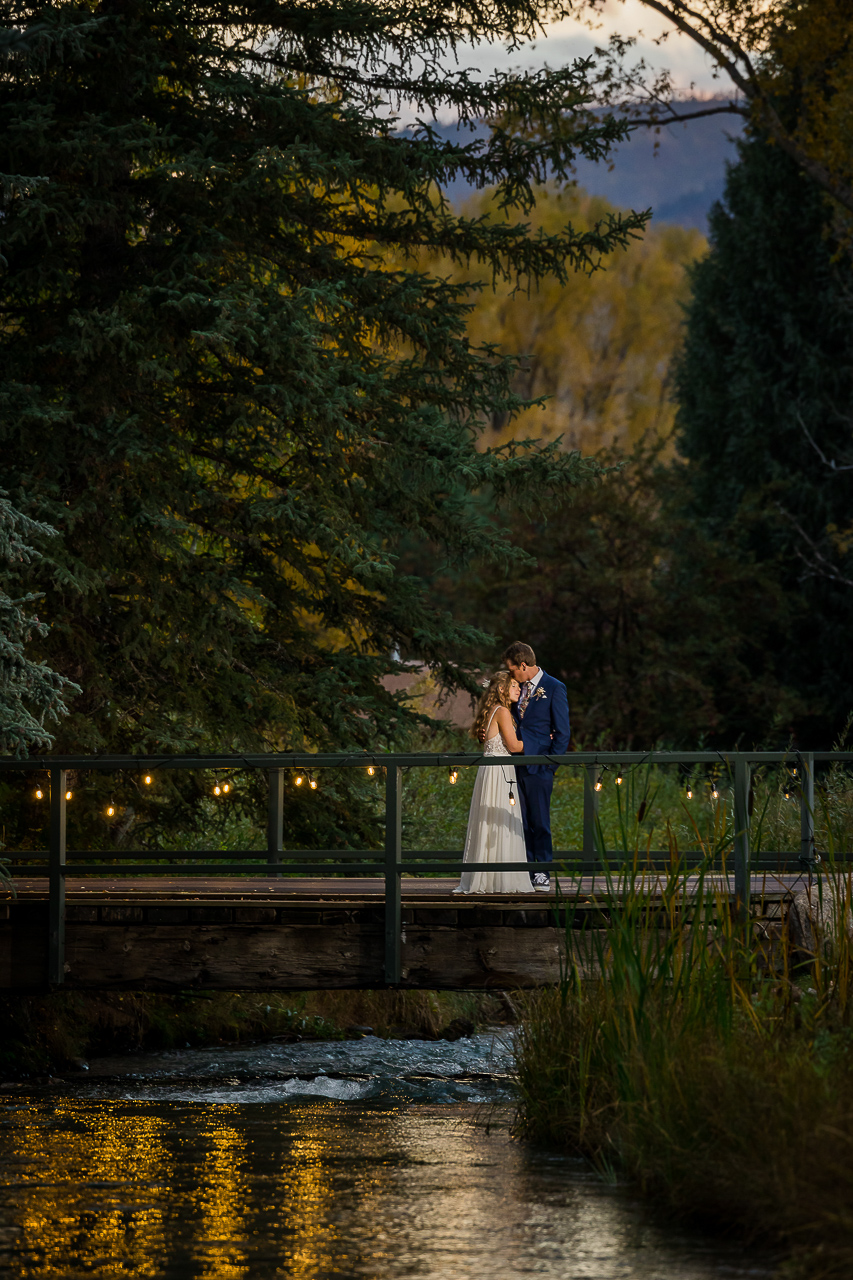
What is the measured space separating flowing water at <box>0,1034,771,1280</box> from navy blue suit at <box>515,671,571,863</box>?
6.42 feet

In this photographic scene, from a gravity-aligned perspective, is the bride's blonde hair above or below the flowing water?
above

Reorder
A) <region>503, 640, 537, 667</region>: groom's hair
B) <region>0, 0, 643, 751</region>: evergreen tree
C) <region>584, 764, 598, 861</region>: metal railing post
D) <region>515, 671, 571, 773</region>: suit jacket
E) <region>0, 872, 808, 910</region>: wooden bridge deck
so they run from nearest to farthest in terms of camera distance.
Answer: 1. <region>0, 872, 808, 910</region>: wooden bridge deck
2. <region>584, 764, 598, 861</region>: metal railing post
3. <region>503, 640, 537, 667</region>: groom's hair
4. <region>515, 671, 571, 773</region>: suit jacket
5. <region>0, 0, 643, 751</region>: evergreen tree

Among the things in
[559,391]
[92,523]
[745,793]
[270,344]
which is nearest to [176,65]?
[270,344]

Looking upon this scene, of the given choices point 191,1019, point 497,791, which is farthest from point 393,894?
point 191,1019

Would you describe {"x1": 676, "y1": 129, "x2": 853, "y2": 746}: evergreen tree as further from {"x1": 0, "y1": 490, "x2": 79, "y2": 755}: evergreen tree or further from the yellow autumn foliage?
{"x1": 0, "y1": 490, "x2": 79, "y2": 755}: evergreen tree

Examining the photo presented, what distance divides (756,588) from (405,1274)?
23.9m

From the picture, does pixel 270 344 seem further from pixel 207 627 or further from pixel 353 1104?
pixel 353 1104

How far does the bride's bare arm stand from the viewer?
36.7 ft

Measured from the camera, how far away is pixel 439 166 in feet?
45.5

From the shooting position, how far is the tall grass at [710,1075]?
5.34 m

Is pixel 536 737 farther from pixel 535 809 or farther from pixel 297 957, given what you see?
pixel 297 957

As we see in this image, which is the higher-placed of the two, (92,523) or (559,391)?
(559,391)

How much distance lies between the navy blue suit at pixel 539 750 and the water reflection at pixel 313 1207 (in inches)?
120

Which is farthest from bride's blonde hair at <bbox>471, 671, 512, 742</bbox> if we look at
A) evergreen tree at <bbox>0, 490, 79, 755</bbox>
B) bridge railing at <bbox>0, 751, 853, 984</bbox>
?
evergreen tree at <bbox>0, 490, 79, 755</bbox>
